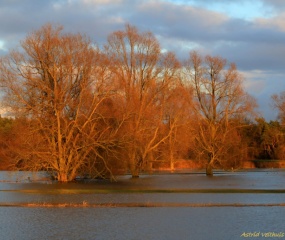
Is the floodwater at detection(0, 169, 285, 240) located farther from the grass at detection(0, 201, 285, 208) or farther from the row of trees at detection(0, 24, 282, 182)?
the row of trees at detection(0, 24, 282, 182)

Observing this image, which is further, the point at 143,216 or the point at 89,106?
the point at 89,106

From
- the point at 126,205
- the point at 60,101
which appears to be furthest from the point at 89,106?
the point at 126,205

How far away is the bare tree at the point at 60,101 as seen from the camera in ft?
148

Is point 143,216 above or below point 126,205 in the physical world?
below

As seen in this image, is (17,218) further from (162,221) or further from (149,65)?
(149,65)

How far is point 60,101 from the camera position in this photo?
1809 inches

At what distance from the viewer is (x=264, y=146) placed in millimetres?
89812

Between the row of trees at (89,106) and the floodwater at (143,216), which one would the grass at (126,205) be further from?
the row of trees at (89,106)

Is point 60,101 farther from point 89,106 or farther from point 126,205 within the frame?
point 126,205

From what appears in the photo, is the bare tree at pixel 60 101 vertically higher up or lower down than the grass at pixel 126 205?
higher up

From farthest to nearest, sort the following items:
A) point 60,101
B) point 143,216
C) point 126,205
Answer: point 60,101 → point 126,205 → point 143,216

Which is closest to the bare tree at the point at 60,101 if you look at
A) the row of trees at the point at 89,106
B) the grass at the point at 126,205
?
the row of trees at the point at 89,106

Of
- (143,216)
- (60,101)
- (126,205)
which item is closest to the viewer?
(143,216)

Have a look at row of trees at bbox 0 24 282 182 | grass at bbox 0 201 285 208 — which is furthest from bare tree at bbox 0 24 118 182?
grass at bbox 0 201 285 208
